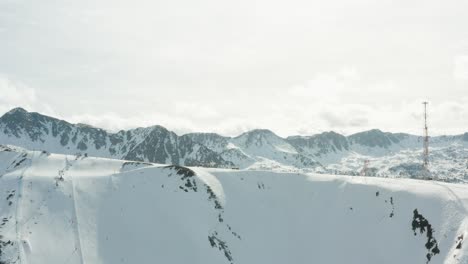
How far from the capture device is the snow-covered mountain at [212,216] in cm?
8781

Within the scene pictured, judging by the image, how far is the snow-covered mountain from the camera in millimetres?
87812

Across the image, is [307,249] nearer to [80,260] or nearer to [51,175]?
[80,260]

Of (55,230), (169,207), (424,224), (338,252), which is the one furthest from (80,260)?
(424,224)

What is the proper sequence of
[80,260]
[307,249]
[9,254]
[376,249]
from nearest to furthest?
[9,254]
[80,260]
[376,249]
[307,249]

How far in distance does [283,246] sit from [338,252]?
1452cm

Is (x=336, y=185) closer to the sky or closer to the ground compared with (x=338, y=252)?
closer to the sky

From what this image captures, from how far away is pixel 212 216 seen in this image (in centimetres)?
11306

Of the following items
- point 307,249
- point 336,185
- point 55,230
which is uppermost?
point 336,185

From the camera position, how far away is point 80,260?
83875mm

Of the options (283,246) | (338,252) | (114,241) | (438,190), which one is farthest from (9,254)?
(438,190)

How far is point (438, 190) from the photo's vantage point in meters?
98.9

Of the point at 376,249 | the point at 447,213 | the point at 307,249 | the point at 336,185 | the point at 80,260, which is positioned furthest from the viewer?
the point at 336,185

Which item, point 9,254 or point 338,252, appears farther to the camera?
point 338,252

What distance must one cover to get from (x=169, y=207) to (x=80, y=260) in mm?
31311
